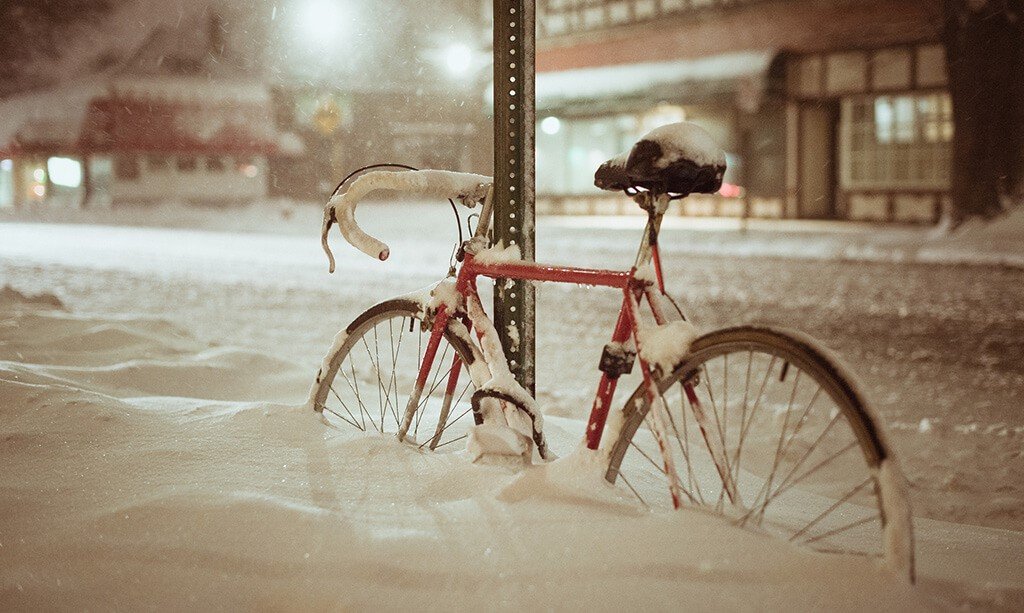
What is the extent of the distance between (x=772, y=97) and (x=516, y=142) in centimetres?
1952

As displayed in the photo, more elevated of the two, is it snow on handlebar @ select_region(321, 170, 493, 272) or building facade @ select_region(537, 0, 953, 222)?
building facade @ select_region(537, 0, 953, 222)

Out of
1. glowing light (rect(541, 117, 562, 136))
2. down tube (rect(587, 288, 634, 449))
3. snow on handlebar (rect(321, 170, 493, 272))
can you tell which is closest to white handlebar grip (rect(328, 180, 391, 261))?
snow on handlebar (rect(321, 170, 493, 272))

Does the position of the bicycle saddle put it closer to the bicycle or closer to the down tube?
the bicycle

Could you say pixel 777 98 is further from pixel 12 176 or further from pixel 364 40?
pixel 12 176

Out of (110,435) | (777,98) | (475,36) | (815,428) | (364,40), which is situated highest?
(364,40)

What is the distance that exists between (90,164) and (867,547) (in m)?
40.8

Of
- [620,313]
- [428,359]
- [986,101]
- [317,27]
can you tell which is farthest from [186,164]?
[620,313]

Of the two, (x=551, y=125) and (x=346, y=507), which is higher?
(x=551, y=125)

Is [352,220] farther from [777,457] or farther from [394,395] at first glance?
[777,457]

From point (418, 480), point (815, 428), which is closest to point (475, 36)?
point (815, 428)

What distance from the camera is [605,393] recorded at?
2.76 m

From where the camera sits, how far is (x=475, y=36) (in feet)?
94.6

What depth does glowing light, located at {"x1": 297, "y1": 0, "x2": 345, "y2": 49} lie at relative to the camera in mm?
30169

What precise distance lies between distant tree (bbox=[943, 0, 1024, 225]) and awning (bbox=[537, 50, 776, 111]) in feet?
13.2
